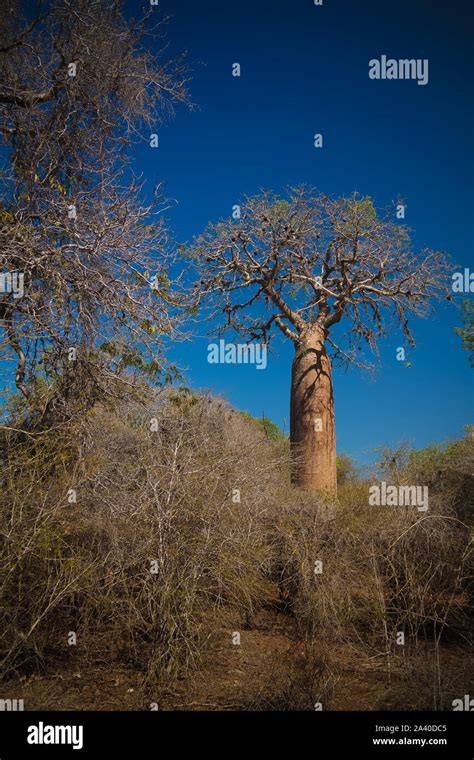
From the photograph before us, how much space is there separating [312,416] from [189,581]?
6672 millimetres

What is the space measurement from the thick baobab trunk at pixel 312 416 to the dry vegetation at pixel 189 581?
408cm

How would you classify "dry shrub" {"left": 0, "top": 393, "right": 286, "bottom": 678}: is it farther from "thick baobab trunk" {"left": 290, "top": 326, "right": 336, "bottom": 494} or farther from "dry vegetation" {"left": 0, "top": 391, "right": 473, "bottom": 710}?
"thick baobab trunk" {"left": 290, "top": 326, "right": 336, "bottom": 494}

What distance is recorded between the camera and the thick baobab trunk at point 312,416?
10.9 m

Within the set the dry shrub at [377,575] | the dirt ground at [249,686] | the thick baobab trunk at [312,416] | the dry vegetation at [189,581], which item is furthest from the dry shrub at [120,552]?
the thick baobab trunk at [312,416]

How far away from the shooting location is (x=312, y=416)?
36.7ft

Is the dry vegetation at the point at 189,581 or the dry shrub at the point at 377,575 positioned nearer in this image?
the dry vegetation at the point at 189,581

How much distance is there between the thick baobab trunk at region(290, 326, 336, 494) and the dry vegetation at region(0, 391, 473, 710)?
4085 mm

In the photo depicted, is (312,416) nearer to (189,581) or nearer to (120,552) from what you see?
(189,581)

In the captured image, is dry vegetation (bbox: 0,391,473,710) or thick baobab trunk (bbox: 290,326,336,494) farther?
thick baobab trunk (bbox: 290,326,336,494)

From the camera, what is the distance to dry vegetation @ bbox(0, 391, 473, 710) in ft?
15.1

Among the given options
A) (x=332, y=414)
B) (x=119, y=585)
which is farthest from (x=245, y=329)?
(x=119, y=585)

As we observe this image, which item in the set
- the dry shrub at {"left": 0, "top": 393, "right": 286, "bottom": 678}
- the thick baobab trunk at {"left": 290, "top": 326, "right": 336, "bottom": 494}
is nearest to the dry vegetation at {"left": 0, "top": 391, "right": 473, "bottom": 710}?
the dry shrub at {"left": 0, "top": 393, "right": 286, "bottom": 678}

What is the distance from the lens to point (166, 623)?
4660mm

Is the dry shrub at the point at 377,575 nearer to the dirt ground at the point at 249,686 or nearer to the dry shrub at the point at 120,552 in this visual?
the dirt ground at the point at 249,686
